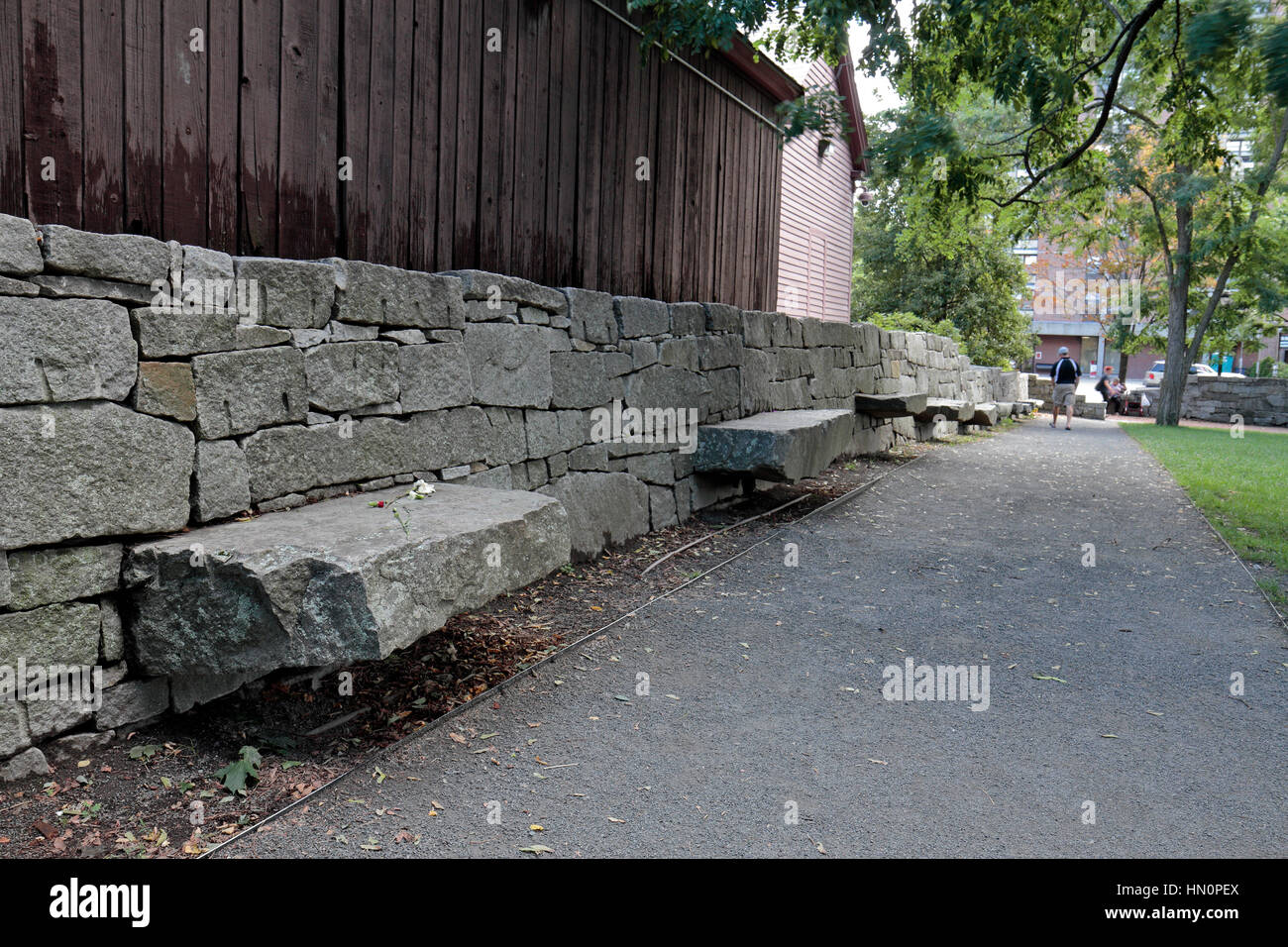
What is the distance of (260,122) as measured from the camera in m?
4.00

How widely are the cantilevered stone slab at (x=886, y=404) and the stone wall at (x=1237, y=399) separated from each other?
18237mm

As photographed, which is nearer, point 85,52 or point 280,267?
point 85,52

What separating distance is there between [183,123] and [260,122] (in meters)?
0.39

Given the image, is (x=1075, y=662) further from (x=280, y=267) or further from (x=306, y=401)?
(x=280, y=267)

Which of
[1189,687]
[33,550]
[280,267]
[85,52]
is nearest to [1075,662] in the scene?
[1189,687]

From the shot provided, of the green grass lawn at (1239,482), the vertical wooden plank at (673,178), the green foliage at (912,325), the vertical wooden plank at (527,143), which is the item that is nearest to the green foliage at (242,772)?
the vertical wooden plank at (527,143)

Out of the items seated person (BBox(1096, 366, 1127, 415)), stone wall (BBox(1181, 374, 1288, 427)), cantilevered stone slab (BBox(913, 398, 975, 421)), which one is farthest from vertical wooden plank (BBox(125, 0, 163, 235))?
seated person (BBox(1096, 366, 1127, 415))

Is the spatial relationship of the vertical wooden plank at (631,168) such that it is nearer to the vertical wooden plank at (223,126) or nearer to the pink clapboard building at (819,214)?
the vertical wooden plank at (223,126)

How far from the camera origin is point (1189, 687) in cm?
434

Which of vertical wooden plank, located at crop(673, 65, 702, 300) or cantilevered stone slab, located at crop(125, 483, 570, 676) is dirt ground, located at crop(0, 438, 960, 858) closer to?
cantilevered stone slab, located at crop(125, 483, 570, 676)

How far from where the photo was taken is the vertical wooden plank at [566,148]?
6.08 m

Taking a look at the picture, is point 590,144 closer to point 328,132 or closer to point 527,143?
point 527,143

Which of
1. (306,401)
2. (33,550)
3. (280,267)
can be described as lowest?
(33,550)

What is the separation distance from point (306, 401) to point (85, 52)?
1.48 meters
